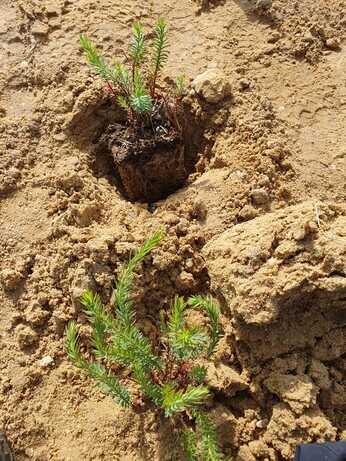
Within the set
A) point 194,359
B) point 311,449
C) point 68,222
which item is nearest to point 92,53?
point 68,222

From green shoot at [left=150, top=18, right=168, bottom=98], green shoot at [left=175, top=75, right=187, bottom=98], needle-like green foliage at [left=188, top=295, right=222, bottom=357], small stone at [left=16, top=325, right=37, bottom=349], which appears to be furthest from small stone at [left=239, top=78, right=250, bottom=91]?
small stone at [left=16, top=325, right=37, bottom=349]

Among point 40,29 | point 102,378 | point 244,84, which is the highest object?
point 40,29

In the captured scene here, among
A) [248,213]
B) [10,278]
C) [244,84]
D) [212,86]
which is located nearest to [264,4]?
[244,84]

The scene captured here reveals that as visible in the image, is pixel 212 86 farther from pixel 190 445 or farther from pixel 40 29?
pixel 190 445

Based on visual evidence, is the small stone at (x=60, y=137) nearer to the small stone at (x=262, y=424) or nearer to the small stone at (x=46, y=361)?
the small stone at (x=46, y=361)

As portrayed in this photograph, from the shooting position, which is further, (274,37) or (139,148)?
(274,37)

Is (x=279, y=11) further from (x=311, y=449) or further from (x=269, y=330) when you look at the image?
(x=311, y=449)

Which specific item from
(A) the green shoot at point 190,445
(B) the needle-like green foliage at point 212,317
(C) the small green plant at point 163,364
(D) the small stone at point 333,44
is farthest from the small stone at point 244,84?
(A) the green shoot at point 190,445
